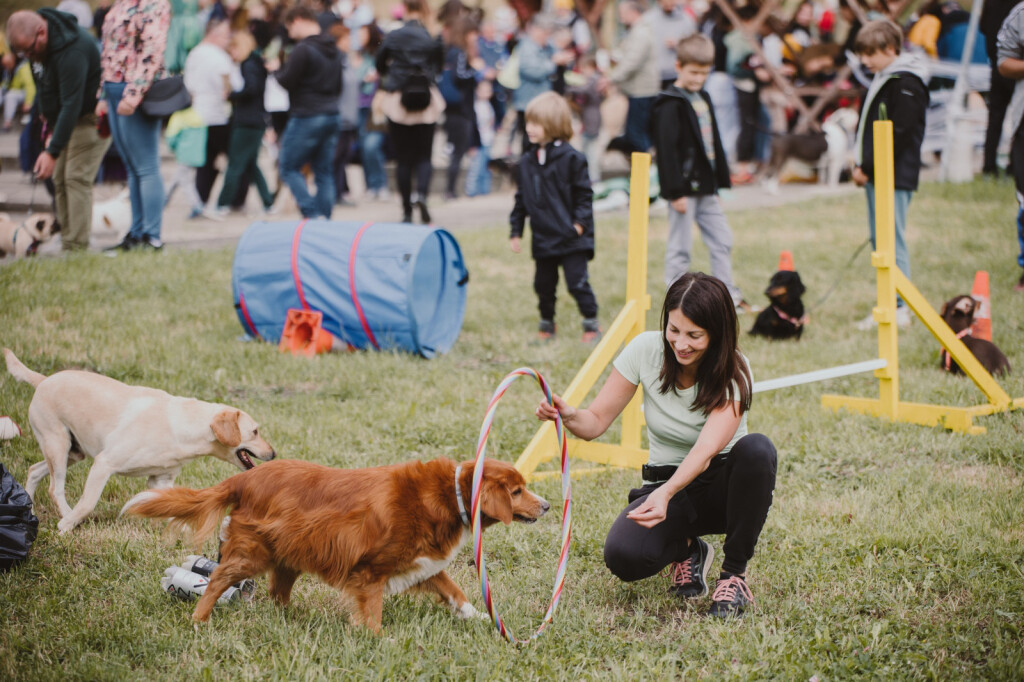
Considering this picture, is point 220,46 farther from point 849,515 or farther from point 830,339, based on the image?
point 849,515

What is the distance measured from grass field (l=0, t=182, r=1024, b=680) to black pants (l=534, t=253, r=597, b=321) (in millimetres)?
251

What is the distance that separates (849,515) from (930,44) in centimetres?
1240

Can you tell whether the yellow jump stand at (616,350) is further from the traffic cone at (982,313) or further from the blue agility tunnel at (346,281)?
the traffic cone at (982,313)

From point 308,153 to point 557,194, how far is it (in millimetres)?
3816

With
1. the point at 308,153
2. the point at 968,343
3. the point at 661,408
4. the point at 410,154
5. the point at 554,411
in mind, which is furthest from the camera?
the point at 410,154

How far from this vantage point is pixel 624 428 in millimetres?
4875

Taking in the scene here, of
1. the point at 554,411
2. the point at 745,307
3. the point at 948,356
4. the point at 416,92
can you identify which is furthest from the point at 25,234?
the point at 948,356

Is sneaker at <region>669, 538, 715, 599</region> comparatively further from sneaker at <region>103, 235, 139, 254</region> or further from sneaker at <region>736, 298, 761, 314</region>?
sneaker at <region>103, 235, 139, 254</region>

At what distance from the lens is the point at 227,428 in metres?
4.04

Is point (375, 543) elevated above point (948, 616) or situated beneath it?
elevated above

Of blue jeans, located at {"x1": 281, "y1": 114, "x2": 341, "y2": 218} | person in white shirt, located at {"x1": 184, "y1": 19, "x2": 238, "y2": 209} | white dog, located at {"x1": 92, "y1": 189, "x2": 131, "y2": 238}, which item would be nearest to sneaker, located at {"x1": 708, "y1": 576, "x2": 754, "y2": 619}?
blue jeans, located at {"x1": 281, "y1": 114, "x2": 341, "y2": 218}

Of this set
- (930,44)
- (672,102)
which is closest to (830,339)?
(672,102)

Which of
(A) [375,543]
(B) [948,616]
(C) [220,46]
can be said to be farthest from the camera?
(C) [220,46]

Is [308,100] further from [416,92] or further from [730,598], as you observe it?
[730,598]
